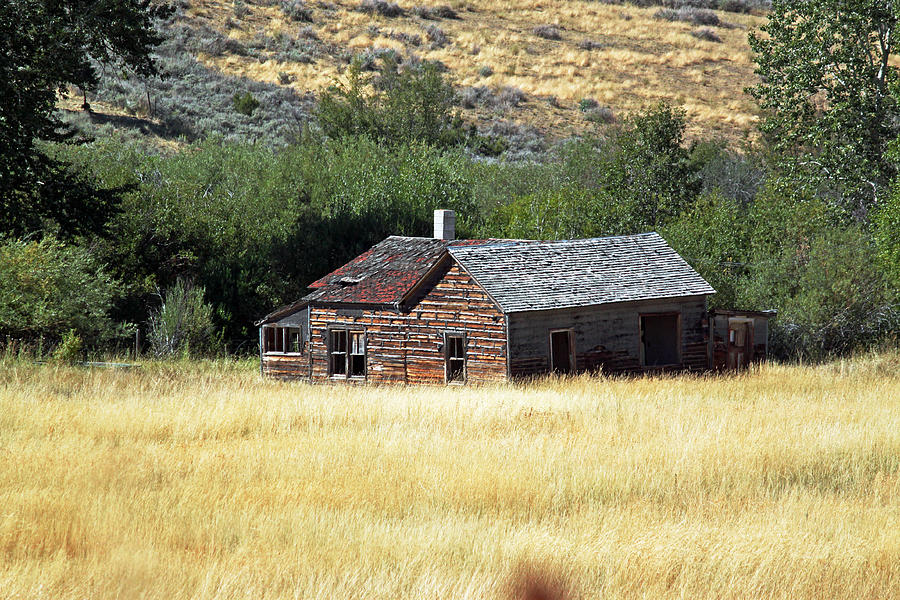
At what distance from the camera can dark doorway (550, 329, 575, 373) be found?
85.9 ft

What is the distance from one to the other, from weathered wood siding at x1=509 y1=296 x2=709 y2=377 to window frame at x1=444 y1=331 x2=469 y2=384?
1.39 metres

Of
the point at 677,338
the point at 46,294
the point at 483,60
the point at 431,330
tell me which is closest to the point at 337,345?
the point at 431,330

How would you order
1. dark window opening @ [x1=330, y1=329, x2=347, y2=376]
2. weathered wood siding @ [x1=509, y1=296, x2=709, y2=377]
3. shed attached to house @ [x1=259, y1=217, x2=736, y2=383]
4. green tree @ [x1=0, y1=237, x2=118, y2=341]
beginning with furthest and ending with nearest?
dark window opening @ [x1=330, y1=329, x2=347, y2=376] < shed attached to house @ [x1=259, y1=217, x2=736, y2=383] < weathered wood siding @ [x1=509, y1=296, x2=709, y2=377] < green tree @ [x1=0, y1=237, x2=118, y2=341]

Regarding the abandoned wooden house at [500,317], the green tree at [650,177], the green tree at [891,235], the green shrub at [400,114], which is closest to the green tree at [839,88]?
the green tree at [891,235]

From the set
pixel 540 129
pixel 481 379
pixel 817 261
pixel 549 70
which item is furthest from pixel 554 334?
pixel 549 70

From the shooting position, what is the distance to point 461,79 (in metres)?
76.9

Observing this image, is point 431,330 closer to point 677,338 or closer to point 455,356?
point 455,356

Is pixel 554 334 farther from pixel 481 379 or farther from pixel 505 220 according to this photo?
pixel 505 220

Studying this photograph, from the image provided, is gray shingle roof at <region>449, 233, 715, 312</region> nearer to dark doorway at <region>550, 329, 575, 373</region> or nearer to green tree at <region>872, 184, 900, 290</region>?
dark doorway at <region>550, 329, 575, 373</region>

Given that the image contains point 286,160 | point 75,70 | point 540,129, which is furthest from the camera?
point 540,129

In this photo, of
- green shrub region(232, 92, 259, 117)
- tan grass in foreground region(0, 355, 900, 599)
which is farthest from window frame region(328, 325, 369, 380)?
green shrub region(232, 92, 259, 117)

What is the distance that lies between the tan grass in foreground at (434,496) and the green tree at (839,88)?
1698cm

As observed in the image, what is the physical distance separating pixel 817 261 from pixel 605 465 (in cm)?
2210

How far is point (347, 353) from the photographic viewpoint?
91.5 ft
